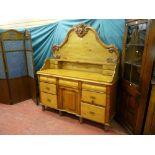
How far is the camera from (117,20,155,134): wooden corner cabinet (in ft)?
5.11

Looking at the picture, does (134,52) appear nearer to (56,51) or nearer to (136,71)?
(136,71)

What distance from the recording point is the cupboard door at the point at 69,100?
2.22 meters

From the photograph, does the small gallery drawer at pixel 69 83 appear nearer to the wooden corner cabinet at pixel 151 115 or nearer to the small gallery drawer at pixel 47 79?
the small gallery drawer at pixel 47 79

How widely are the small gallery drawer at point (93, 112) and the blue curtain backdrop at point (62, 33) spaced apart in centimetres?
101

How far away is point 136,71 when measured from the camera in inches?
71.7

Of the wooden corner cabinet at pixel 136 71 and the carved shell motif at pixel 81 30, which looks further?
the carved shell motif at pixel 81 30

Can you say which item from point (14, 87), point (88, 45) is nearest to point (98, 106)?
point (88, 45)

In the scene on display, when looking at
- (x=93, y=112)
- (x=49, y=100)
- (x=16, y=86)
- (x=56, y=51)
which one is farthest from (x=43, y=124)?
(x=56, y=51)

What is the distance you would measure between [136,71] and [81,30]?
43.8 inches

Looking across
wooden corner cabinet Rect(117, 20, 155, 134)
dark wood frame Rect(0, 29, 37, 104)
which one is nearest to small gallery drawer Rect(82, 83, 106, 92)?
wooden corner cabinet Rect(117, 20, 155, 134)

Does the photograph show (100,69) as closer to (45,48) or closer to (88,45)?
(88,45)

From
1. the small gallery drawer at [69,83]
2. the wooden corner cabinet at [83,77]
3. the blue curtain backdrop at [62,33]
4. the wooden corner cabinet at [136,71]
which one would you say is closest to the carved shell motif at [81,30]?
the wooden corner cabinet at [83,77]

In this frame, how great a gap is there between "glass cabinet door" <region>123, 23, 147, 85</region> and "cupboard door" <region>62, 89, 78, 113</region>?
2.82 ft

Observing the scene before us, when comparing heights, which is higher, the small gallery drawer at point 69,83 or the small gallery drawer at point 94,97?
the small gallery drawer at point 69,83
